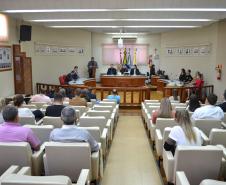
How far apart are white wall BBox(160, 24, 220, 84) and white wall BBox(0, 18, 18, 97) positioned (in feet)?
25.4

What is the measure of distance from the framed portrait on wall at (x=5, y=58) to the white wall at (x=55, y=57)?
1.22 m

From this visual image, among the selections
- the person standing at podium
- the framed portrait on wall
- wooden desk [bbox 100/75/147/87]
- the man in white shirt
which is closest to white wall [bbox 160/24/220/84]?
wooden desk [bbox 100/75/147/87]

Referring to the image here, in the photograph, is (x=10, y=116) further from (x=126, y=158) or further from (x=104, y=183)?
(x=126, y=158)

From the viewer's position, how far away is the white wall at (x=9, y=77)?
8353 mm

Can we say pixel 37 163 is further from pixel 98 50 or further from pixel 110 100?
pixel 98 50

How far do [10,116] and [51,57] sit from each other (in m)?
10.0

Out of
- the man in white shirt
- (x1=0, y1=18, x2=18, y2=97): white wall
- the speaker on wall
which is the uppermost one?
the speaker on wall

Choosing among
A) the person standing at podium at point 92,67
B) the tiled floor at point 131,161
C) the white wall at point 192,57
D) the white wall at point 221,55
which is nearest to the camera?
the tiled floor at point 131,161

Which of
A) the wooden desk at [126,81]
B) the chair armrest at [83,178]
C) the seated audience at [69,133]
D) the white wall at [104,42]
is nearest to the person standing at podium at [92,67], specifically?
the wooden desk at [126,81]

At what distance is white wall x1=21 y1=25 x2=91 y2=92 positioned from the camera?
11.1m

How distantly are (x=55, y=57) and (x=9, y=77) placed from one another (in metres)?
4.41

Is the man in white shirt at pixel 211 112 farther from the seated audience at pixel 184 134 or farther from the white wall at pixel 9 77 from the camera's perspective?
the white wall at pixel 9 77

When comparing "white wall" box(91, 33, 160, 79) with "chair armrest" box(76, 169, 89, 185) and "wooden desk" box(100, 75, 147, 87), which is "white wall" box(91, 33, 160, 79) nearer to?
"wooden desk" box(100, 75, 147, 87)

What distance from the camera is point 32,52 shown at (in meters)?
10.9
